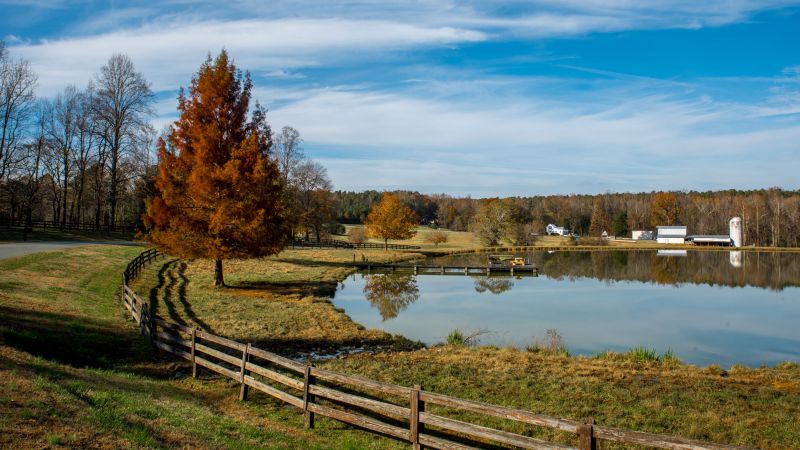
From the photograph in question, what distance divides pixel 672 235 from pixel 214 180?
118m

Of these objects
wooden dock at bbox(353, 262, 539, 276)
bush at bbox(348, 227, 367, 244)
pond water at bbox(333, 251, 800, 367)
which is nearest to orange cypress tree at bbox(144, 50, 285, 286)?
pond water at bbox(333, 251, 800, 367)

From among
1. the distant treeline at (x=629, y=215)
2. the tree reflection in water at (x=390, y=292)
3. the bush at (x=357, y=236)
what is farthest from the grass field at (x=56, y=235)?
the distant treeline at (x=629, y=215)

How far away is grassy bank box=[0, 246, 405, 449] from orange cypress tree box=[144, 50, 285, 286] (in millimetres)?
9287

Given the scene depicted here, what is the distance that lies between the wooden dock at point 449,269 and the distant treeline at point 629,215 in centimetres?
3649

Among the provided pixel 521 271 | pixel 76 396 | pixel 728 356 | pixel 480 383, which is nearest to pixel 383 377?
pixel 480 383

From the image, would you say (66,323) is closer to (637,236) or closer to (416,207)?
(637,236)

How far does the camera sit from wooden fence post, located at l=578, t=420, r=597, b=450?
25.0 feet

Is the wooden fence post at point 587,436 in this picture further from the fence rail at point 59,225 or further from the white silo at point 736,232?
the white silo at point 736,232

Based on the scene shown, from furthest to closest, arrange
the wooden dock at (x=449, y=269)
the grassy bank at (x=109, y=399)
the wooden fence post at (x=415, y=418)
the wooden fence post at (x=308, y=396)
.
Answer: the wooden dock at (x=449, y=269) < the wooden fence post at (x=308, y=396) < the wooden fence post at (x=415, y=418) < the grassy bank at (x=109, y=399)

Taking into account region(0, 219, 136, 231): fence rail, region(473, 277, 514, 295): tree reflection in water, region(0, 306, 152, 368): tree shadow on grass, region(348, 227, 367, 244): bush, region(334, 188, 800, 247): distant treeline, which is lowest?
region(473, 277, 514, 295): tree reflection in water

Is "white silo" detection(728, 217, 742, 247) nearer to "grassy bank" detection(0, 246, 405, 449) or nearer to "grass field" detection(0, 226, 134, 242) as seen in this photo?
"grass field" detection(0, 226, 134, 242)

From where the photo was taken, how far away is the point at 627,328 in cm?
2567

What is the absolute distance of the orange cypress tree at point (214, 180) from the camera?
27.3m

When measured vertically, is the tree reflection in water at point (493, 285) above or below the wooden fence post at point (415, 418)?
below
